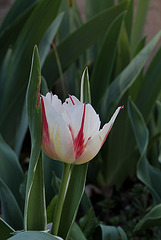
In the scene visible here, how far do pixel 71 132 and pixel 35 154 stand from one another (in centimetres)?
7

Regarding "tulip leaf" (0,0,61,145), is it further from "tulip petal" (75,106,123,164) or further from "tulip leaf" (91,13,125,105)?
"tulip petal" (75,106,123,164)

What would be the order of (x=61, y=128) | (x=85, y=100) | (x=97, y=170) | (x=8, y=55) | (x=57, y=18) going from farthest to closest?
1. (x=97, y=170)
2. (x=8, y=55)
3. (x=57, y=18)
4. (x=85, y=100)
5. (x=61, y=128)

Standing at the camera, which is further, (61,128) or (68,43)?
(68,43)

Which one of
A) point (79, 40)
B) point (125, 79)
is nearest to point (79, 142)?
point (125, 79)

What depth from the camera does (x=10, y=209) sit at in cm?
94

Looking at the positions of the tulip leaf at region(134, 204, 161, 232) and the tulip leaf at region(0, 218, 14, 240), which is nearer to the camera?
the tulip leaf at region(0, 218, 14, 240)

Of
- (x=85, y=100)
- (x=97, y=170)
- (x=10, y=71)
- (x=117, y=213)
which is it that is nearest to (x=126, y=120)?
(x=97, y=170)

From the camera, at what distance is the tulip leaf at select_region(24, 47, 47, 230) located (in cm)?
63

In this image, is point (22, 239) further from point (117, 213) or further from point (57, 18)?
point (117, 213)

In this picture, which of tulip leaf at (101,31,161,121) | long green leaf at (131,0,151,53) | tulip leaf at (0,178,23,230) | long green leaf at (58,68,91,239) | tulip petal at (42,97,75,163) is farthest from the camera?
long green leaf at (131,0,151,53)

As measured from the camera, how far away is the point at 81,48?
1427 millimetres

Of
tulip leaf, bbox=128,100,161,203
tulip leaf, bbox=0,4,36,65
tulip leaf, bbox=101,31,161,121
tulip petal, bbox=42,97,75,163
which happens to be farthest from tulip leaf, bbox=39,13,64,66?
tulip petal, bbox=42,97,75,163

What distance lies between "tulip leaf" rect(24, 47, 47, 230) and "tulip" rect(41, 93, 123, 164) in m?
0.01

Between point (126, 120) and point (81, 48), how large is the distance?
0.30 meters
